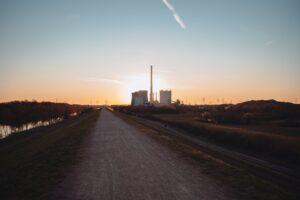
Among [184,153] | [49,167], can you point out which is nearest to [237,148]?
[184,153]

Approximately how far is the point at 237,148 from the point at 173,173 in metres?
13.4

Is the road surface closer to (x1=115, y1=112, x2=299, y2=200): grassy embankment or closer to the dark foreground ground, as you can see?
the dark foreground ground

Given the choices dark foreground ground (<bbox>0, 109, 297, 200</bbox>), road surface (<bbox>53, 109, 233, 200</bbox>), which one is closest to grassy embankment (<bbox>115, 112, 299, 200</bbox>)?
dark foreground ground (<bbox>0, 109, 297, 200</bbox>)

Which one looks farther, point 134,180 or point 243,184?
point 134,180

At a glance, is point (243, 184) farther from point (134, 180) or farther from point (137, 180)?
point (134, 180)

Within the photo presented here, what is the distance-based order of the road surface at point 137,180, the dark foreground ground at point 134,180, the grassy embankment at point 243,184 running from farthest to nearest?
the grassy embankment at point 243,184 → the dark foreground ground at point 134,180 → the road surface at point 137,180

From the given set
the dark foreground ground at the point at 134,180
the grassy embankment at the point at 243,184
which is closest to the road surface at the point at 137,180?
the dark foreground ground at the point at 134,180

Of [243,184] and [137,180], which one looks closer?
[243,184]

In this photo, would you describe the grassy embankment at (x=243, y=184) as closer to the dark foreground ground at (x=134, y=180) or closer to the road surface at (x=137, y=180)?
the dark foreground ground at (x=134, y=180)

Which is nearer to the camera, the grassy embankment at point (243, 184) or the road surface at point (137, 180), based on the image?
the road surface at point (137, 180)

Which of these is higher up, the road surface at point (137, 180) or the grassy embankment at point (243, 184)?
the road surface at point (137, 180)

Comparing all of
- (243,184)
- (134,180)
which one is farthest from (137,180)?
(243,184)

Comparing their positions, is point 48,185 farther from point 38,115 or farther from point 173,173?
point 38,115

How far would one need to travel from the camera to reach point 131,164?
13.7 m
